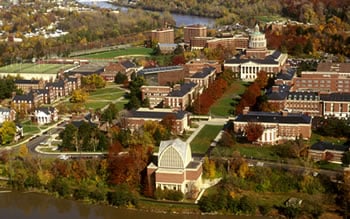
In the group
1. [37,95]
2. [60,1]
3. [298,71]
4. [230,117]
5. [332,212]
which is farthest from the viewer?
[60,1]

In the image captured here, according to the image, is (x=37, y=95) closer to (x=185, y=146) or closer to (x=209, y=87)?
(x=209, y=87)

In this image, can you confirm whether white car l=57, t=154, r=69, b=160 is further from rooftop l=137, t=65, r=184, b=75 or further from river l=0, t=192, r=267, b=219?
rooftop l=137, t=65, r=184, b=75

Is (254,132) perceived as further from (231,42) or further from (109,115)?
(231,42)

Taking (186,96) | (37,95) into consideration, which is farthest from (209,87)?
(37,95)

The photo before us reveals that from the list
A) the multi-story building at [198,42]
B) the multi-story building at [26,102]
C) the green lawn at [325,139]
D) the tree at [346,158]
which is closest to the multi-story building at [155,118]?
the green lawn at [325,139]

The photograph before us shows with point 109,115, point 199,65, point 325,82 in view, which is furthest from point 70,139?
point 199,65

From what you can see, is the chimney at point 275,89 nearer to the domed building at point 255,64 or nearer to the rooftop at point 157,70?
the domed building at point 255,64
